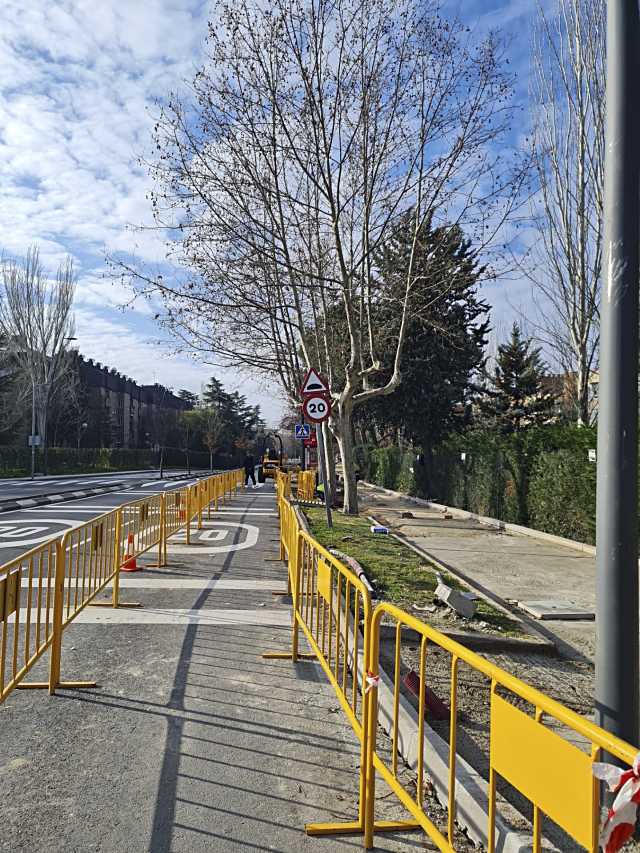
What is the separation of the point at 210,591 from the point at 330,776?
4816 millimetres

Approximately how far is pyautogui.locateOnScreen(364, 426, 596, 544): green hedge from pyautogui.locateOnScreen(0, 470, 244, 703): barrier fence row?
7477mm

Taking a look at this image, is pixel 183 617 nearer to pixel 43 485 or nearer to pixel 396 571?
pixel 396 571

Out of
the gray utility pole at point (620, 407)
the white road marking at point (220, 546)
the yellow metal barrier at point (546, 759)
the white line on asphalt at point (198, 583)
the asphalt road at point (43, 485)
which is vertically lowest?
the asphalt road at point (43, 485)

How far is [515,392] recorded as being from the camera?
36.9 meters

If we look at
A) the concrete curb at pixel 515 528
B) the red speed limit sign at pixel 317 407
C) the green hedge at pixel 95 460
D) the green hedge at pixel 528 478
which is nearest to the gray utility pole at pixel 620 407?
the red speed limit sign at pixel 317 407

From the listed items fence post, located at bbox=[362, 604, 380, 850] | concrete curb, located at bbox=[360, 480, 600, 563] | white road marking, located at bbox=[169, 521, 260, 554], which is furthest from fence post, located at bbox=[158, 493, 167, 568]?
fence post, located at bbox=[362, 604, 380, 850]

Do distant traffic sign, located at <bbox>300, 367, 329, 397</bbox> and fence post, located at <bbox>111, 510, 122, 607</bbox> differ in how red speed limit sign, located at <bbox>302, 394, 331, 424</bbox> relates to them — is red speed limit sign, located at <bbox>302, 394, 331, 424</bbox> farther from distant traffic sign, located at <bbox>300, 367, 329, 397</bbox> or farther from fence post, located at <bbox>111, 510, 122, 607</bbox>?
fence post, located at <bbox>111, 510, 122, 607</bbox>

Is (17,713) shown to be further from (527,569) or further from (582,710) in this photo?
(527,569)

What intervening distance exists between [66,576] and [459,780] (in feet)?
22.6

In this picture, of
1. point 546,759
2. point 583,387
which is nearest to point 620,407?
point 546,759

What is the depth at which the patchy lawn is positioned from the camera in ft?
22.6

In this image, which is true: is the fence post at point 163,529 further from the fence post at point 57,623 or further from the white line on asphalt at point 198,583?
the fence post at point 57,623

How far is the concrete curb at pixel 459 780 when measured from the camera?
2.76 m

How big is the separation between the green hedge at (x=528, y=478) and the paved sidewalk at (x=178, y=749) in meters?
8.38
